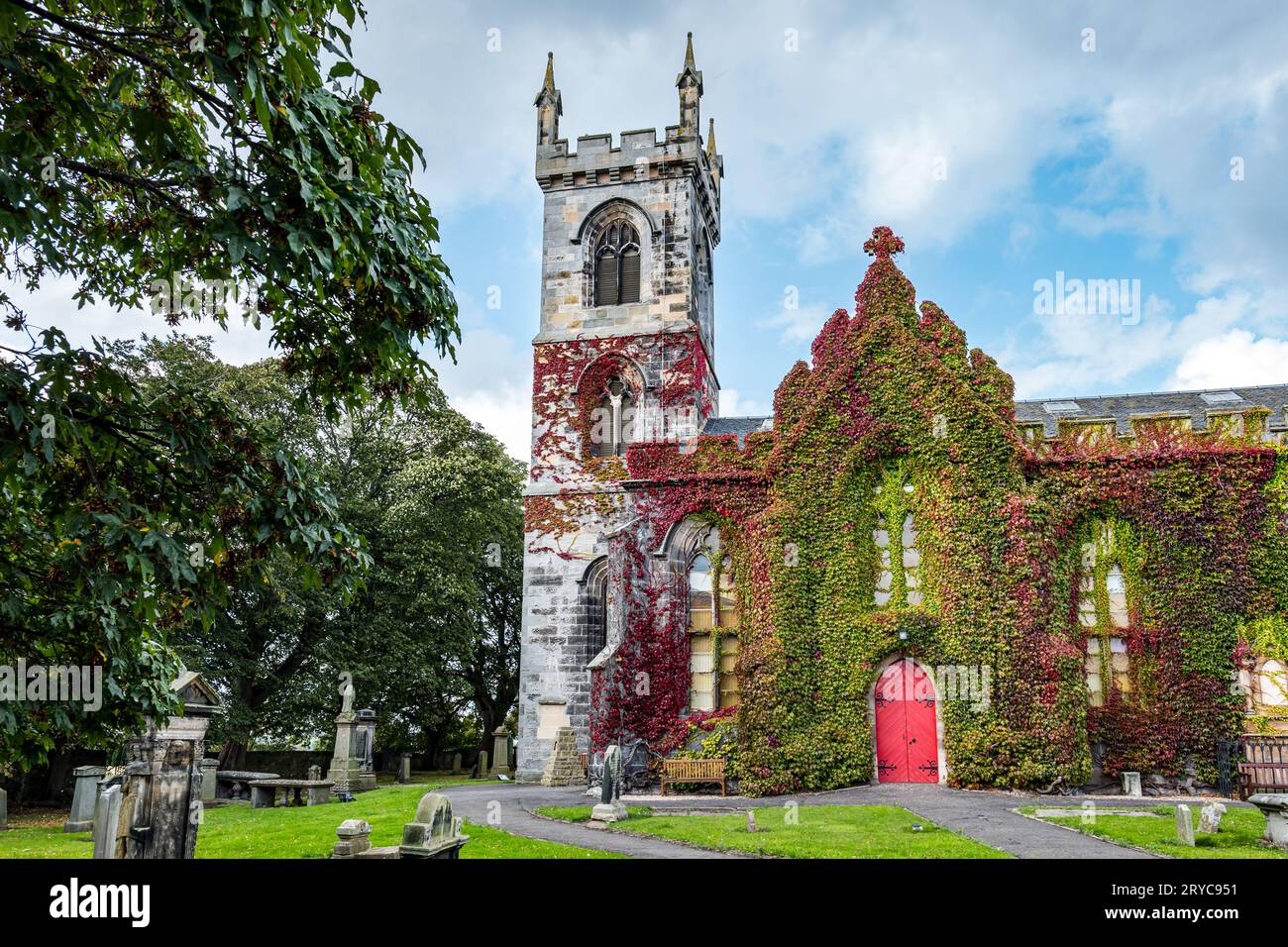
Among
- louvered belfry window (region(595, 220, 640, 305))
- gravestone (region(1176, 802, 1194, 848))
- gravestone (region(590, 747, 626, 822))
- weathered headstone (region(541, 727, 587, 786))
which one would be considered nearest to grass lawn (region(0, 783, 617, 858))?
gravestone (region(590, 747, 626, 822))

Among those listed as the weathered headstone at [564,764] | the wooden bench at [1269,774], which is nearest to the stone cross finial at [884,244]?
the wooden bench at [1269,774]

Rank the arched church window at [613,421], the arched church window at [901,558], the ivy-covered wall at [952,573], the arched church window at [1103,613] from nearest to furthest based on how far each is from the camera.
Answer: the ivy-covered wall at [952,573], the arched church window at [1103,613], the arched church window at [901,558], the arched church window at [613,421]

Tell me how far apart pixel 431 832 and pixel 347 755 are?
16813 millimetres

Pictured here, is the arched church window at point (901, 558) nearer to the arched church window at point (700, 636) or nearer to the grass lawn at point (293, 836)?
the arched church window at point (700, 636)

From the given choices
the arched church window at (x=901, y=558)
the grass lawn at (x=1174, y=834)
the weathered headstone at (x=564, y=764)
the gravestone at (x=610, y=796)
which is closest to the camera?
the grass lawn at (x=1174, y=834)

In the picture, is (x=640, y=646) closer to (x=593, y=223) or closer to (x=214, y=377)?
(x=593, y=223)

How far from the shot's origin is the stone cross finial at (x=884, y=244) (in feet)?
79.5

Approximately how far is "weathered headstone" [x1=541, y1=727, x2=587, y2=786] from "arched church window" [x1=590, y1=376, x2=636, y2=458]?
320 inches

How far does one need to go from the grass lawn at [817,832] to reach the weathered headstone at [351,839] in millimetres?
4411

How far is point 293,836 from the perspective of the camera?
15.5 meters

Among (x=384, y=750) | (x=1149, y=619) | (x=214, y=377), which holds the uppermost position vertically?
(x=214, y=377)
